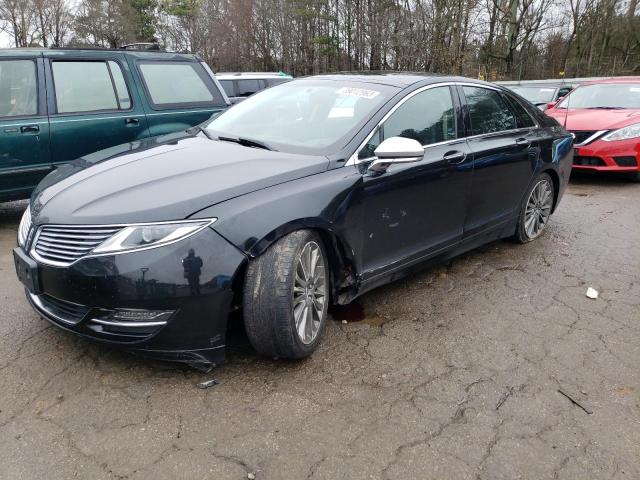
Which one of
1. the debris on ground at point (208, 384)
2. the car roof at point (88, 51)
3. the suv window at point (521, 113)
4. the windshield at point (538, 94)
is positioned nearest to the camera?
the debris on ground at point (208, 384)

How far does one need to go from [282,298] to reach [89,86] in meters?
3.88

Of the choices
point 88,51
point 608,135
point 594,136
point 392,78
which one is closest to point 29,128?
point 88,51

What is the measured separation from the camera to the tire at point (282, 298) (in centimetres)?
253

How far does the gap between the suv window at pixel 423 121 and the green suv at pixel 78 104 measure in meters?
3.03

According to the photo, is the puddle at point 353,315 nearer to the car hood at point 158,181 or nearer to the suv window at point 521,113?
the car hood at point 158,181

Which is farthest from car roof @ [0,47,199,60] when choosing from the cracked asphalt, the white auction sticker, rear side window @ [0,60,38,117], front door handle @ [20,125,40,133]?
the white auction sticker

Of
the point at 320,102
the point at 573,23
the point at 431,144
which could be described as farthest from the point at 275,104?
the point at 573,23

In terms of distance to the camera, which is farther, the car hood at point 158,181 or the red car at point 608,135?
the red car at point 608,135

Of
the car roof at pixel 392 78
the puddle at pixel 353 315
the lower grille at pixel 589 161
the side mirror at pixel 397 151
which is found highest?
the car roof at pixel 392 78

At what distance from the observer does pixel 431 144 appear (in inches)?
140

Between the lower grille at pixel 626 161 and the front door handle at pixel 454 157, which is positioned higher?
the front door handle at pixel 454 157

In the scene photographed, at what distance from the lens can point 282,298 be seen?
2.54 meters

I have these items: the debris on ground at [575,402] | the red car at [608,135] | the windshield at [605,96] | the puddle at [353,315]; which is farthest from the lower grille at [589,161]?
the debris on ground at [575,402]

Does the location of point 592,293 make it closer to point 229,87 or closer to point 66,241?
point 66,241
